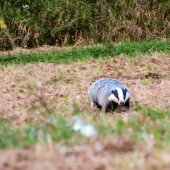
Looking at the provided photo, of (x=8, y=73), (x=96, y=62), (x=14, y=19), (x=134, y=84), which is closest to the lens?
(x=134, y=84)

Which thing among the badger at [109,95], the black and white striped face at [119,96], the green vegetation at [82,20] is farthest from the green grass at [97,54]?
the black and white striped face at [119,96]

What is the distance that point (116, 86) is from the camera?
3938mm

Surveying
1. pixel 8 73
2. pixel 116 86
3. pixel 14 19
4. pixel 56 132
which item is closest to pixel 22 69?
pixel 8 73

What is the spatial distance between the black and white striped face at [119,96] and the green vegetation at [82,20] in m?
6.83

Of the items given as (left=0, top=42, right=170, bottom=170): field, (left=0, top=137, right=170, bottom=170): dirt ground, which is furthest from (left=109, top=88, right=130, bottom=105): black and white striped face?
(left=0, top=137, right=170, bottom=170): dirt ground

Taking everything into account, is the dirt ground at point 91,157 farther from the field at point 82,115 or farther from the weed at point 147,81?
the weed at point 147,81

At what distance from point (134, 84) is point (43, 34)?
6407mm

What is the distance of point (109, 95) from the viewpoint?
3.89 metres

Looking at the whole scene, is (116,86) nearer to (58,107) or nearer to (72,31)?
(58,107)

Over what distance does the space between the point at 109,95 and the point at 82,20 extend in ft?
23.9

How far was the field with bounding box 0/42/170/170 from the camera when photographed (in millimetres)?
1515

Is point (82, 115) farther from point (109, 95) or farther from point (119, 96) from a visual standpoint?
point (109, 95)

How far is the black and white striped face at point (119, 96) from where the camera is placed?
12.0 feet

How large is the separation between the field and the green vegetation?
10.3ft
